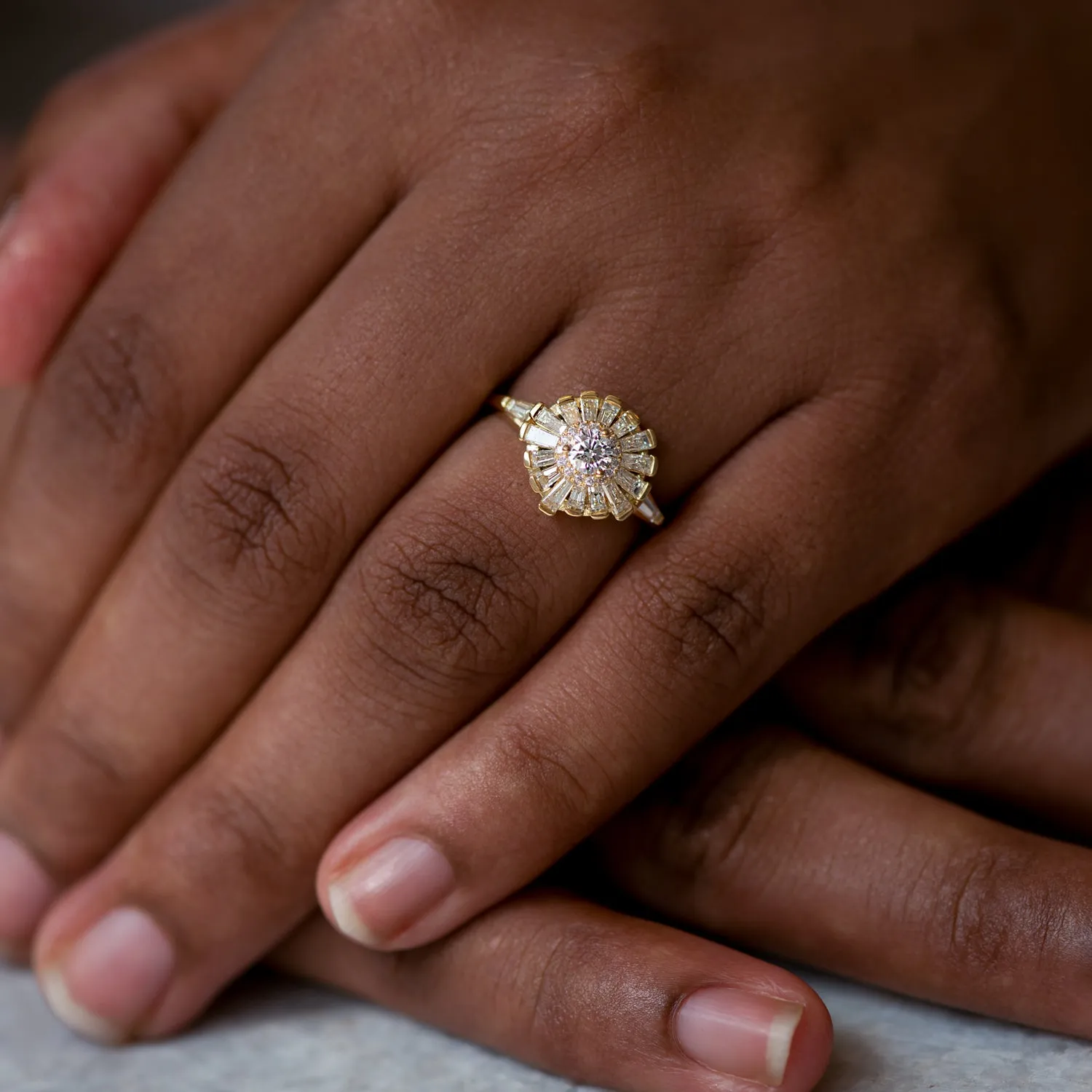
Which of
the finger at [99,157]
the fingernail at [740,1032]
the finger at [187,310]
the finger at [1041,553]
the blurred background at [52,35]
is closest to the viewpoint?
the fingernail at [740,1032]

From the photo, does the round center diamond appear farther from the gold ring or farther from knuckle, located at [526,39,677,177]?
knuckle, located at [526,39,677,177]

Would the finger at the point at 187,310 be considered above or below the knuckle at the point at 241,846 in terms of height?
above

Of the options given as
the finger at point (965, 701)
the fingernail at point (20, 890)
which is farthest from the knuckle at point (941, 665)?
the fingernail at point (20, 890)

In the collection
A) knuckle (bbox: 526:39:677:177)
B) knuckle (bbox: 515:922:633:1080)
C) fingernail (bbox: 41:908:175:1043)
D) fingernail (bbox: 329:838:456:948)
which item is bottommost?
knuckle (bbox: 515:922:633:1080)


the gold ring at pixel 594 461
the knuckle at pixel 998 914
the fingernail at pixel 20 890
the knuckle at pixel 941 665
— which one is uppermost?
the gold ring at pixel 594 461

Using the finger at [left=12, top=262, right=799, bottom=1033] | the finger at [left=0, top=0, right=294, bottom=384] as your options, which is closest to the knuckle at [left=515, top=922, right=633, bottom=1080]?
the finger at [left=12, top=262, right=799, bottom=1033]

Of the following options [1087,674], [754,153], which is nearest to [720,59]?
[754,153]

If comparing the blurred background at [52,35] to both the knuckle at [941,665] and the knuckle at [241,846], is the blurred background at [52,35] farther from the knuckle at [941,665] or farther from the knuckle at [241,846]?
the knuckle at [941,665]
